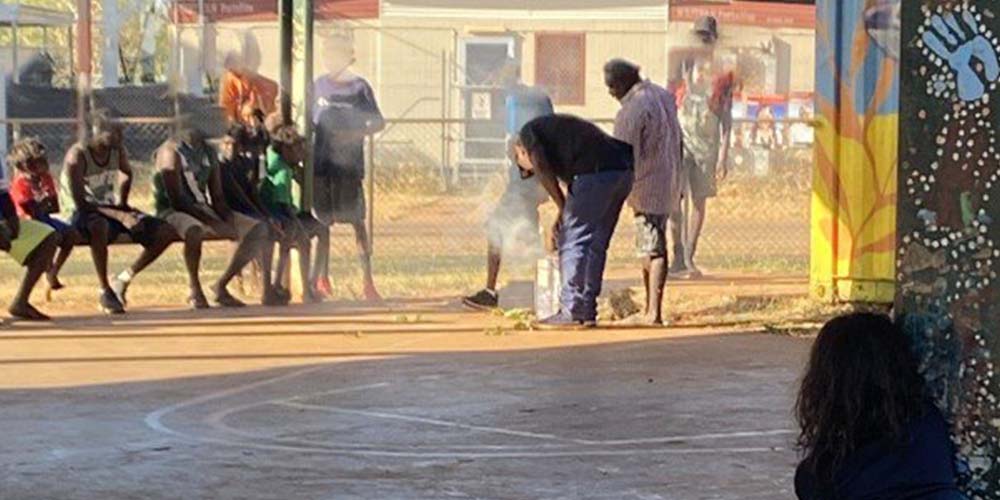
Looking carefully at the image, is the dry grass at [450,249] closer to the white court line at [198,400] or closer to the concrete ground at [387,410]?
the concrete ground at [387,410]

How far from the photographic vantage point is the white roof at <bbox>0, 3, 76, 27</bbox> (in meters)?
31.7

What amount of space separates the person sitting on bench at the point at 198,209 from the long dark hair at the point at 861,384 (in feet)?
36.1

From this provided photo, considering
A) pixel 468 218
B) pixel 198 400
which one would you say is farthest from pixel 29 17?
pixel 198 400

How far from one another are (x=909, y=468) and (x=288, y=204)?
39.1 feet

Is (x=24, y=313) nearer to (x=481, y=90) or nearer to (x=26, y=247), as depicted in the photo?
(x=26, y=247)

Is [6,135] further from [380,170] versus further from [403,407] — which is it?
[403,407]

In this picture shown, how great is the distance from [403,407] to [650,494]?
2.60 meters

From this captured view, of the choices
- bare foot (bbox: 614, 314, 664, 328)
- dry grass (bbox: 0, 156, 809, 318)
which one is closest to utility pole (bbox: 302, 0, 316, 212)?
dry grass (bbox: 0, 156, 809, 318)

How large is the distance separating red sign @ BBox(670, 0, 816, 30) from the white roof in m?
10.3

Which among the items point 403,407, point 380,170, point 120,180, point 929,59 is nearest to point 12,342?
point 120,180

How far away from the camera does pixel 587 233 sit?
13.9 m

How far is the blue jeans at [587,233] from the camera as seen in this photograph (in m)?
13.8

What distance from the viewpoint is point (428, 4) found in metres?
32.0

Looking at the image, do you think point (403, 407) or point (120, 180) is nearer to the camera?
point (403, 407)
